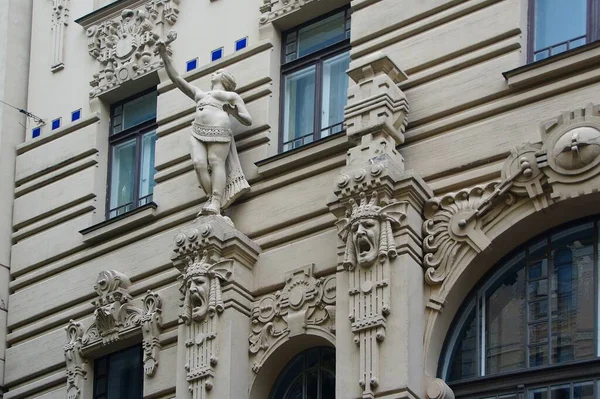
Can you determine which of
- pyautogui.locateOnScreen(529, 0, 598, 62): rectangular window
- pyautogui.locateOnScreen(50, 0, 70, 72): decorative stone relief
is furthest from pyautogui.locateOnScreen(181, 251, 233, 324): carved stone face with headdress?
pyautogui.locateOnScreen(50, 0, 70, 72): decorative stone relief

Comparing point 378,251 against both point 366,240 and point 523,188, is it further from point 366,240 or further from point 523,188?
point 523,188

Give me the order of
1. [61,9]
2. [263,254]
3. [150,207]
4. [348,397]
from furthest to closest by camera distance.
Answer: [61,9]
[150,207]
[263,254]
[348,397]

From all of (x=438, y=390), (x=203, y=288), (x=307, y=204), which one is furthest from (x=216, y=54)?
(x=438, y=390)

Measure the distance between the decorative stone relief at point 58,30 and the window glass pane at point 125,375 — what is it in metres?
5.76

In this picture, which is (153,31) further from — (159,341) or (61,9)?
(159,341)

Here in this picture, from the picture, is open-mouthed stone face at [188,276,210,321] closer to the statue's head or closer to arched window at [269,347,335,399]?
arched window at [269,347,335,399]

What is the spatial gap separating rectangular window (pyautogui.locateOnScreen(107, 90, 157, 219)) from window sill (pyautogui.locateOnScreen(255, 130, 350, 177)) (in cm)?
297

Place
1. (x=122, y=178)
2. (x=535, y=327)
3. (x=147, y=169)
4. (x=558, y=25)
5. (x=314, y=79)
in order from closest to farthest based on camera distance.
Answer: (x=535, y=327) < (x=558, y=25) < (x=314, y=79) < (x=147, y=169) < (x=122, y=178)

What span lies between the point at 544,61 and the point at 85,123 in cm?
910

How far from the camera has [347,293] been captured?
69.3ft

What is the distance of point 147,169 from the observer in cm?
2642

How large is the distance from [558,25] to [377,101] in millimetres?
2536

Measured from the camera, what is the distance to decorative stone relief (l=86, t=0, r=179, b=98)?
26.9 m

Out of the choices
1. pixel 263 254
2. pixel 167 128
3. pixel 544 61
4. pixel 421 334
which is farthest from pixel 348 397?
pixel 167 128
